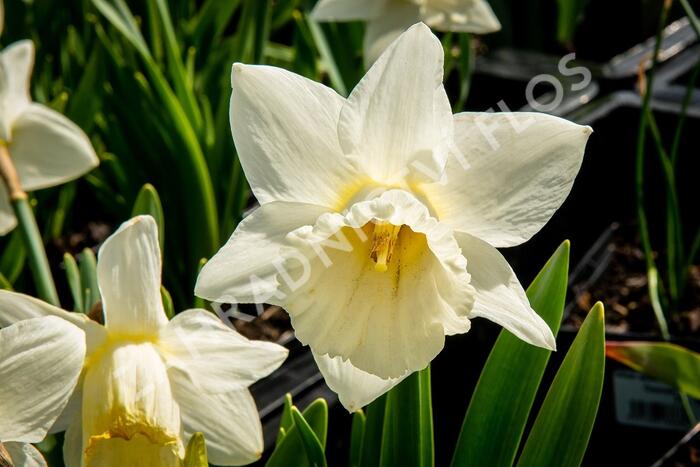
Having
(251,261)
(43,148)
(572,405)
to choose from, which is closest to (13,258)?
(43,148)

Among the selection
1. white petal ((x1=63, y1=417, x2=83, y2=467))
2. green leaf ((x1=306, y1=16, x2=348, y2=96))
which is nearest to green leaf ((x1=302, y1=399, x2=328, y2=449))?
white petal ((x1=63, y1=417, x2=83, y2=467))

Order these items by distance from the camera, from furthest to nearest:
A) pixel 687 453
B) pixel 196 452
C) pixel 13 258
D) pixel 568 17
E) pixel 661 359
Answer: pixel 568 17
pixel 13 258
pixel 687 453
pixel 661 359
pixel 196 452

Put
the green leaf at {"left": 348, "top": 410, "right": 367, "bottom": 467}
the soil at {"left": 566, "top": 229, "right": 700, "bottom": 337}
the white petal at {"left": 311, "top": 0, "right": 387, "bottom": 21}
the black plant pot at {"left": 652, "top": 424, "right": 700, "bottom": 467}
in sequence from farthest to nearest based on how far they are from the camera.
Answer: the soil at {"left": 566, "top": 229, "right": 700, "bottom": 337} < the white petal at {"left": 311, "top": 0, "right": 387, "bottom": 21} < the black plant pot at {"left": 652, "top": 424, "right": 700, "bottom": 467} < the green leaf at {"left": 348, "top": 410, "right": 367, "bottom": 467}

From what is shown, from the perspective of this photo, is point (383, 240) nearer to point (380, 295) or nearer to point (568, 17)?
point (380, 295)

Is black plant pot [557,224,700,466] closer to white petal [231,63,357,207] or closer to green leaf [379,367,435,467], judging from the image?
green leaf [379,367,435,467]

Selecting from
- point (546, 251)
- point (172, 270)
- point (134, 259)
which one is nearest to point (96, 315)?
point (134, 259)

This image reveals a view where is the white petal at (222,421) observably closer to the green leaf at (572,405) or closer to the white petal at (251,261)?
the white petal at (251,261)
